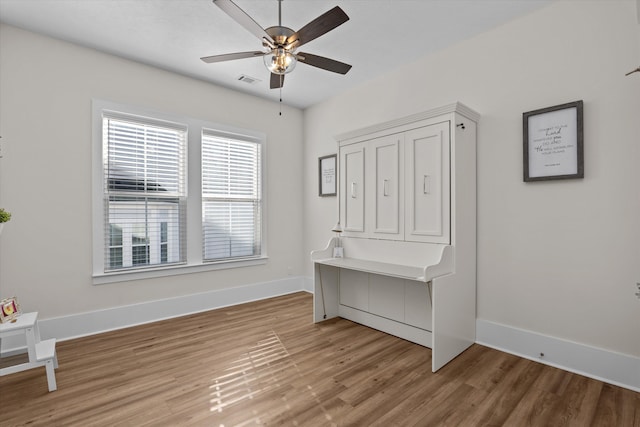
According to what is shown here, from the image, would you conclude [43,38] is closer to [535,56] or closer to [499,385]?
[535,56]

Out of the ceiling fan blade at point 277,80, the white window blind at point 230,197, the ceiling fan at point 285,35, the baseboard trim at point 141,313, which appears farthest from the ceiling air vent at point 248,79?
the baseboard trim at point 141,313

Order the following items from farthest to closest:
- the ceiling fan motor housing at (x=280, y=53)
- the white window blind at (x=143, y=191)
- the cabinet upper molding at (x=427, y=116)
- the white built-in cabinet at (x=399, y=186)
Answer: the white window blind at (x=143, y=191), the white built-in cabinet at (x=399, y=186), the cabinet upper molding at (x=427, y=116), the ceiling fan motor housing at (x=280, y=53)

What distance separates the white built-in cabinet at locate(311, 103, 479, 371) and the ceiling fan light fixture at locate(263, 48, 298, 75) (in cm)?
126

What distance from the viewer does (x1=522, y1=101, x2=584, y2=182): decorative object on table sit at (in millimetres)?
2415

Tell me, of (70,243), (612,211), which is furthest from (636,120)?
(70,243)

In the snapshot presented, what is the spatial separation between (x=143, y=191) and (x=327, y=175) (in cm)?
244

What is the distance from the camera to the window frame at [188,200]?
326 centimetres

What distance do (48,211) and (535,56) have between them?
4.69m

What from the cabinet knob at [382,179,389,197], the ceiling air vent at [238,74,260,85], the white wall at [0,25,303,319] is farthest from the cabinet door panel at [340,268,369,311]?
the ceiling air vent at [238,74,260,85]

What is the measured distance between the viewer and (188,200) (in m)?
3.90

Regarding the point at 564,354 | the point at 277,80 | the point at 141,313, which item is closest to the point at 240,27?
the point at 277,80

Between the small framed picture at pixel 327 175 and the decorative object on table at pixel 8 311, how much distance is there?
138 inches

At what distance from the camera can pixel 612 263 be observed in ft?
7.52

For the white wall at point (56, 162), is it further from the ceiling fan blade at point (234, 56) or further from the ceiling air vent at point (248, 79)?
the ceiling fan blade at point (234, 56)
